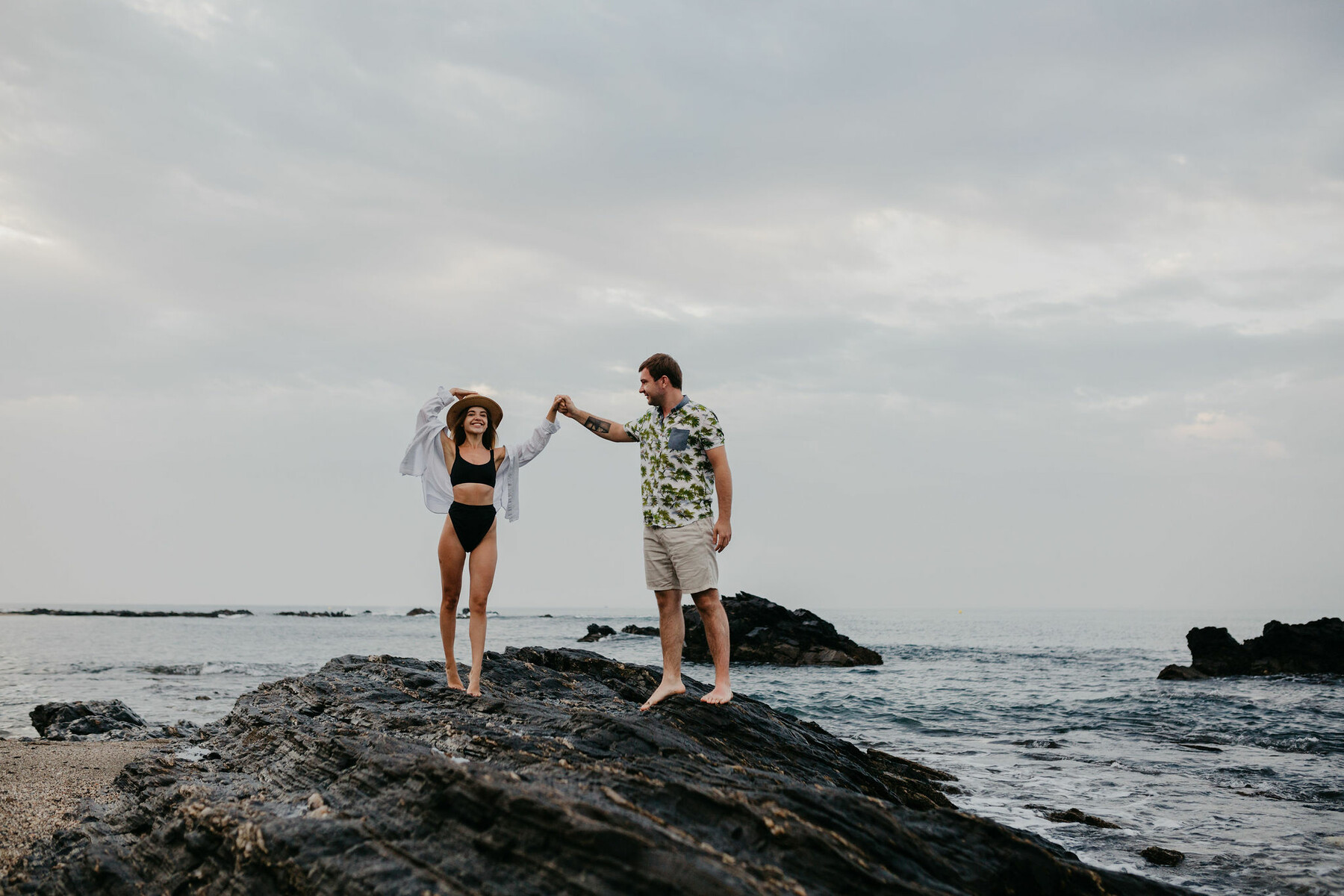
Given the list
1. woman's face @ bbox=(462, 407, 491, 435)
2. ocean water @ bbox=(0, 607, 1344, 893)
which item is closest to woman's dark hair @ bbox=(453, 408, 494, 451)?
woman's face @ bbox=(462, 407, 491, 435)

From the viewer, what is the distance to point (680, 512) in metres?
7.14

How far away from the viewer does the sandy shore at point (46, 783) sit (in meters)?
6.32

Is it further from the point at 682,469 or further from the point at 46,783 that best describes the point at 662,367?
the point at 46,783

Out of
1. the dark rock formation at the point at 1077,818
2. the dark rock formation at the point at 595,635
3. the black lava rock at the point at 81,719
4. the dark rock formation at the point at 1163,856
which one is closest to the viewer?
the dark rock formation at the point at 1163,856

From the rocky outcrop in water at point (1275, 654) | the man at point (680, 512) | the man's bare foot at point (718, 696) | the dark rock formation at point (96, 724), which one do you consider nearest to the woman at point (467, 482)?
the man at point (680, 512)

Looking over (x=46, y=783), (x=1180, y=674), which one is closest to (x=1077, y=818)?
(x=46, y=783)

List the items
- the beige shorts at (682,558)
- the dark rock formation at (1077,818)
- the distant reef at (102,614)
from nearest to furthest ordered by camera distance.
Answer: the beige shorts at (682,558) → the dark rock formation at (1077,818) → the distant reef at (102,614)

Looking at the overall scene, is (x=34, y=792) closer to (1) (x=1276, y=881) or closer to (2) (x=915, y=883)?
(2) (x=915, y=883)

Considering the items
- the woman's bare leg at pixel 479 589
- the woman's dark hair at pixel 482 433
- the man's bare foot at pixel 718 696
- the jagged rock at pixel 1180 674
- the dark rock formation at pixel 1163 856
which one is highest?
the woman's dark hair at pixel 482 433

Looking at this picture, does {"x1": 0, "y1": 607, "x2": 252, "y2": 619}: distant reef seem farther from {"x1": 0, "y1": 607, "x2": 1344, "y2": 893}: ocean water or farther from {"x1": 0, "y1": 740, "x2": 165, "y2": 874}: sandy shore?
{"x1": 0, "y1": 740, "x2": 165, "y2": 874}: sandy shore

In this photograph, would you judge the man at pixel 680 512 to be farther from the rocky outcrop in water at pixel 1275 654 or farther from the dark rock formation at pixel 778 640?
the rocky outcrop in water at pixel 1275 654

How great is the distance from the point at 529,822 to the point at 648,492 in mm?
3680

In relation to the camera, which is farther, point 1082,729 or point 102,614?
point 102,614

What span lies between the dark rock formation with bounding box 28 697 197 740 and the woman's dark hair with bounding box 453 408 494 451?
336 inches
